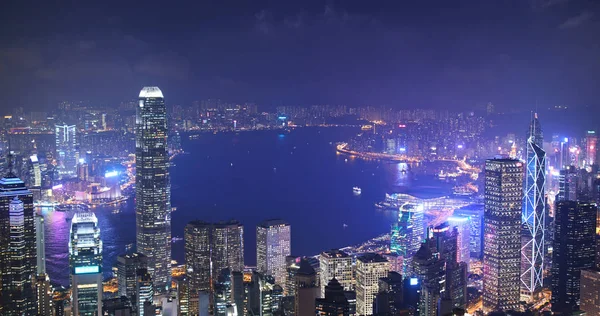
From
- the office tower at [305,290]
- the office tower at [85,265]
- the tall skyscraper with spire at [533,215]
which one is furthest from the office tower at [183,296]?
the tall skyscraper with spire at [533,215]

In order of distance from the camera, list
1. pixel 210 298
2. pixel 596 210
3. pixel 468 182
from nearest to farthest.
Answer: pixel 210 298, pixel 596 210, pixel 468 182

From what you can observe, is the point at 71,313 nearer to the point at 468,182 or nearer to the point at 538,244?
the point at 538,244

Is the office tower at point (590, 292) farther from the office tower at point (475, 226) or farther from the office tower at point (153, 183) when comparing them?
the office tower at point (153, 183)

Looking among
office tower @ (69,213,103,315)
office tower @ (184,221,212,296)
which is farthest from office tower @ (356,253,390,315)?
office tower @ (69,213,103,315)

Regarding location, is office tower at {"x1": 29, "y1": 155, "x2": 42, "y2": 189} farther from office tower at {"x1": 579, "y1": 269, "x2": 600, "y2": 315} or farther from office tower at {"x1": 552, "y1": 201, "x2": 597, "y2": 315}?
office tower at {"x1": 579, "y1": 269, "x2": 600, "y2": 315}

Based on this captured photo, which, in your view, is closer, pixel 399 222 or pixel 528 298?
pixel 528 298

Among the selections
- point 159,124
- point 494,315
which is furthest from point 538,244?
point 159,124
